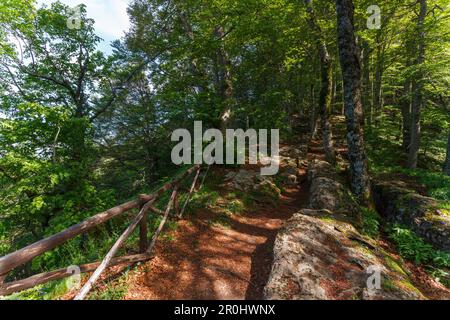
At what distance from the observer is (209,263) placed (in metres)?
4.59

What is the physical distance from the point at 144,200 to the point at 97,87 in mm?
11855

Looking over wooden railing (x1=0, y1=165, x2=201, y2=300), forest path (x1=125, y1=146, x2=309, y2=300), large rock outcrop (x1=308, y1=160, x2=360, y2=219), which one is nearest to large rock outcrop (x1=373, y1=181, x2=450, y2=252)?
large rock outcrop (x1=308, y1=160, x2=360, y2=219)

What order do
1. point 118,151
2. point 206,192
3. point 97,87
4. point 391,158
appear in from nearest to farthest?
point 206,192
point 391,158
point 97,87
point 118,151

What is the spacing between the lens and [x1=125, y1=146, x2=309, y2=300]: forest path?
12.4 feet

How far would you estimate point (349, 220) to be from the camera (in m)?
5.51

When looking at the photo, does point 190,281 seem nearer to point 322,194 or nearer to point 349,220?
point 349,220

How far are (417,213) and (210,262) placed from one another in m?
5.24

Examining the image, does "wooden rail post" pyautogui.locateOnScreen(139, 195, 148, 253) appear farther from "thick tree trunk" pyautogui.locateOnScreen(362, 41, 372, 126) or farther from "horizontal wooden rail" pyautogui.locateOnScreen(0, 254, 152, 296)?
"thick tree trunk" pyautogui.locateOnScreen(362, 41, 372, 126)

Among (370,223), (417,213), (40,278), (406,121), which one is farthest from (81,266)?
(406,121)

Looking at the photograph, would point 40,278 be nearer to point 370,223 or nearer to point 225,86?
point 370,223

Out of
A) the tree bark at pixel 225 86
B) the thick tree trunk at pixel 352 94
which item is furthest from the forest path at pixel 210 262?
the tree bark at pixel 225 86

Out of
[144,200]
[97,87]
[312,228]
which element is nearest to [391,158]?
[312,228]

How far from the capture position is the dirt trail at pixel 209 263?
12.4 ft

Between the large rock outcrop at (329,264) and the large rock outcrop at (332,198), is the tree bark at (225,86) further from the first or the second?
the large rock outcrop at (329,264)
